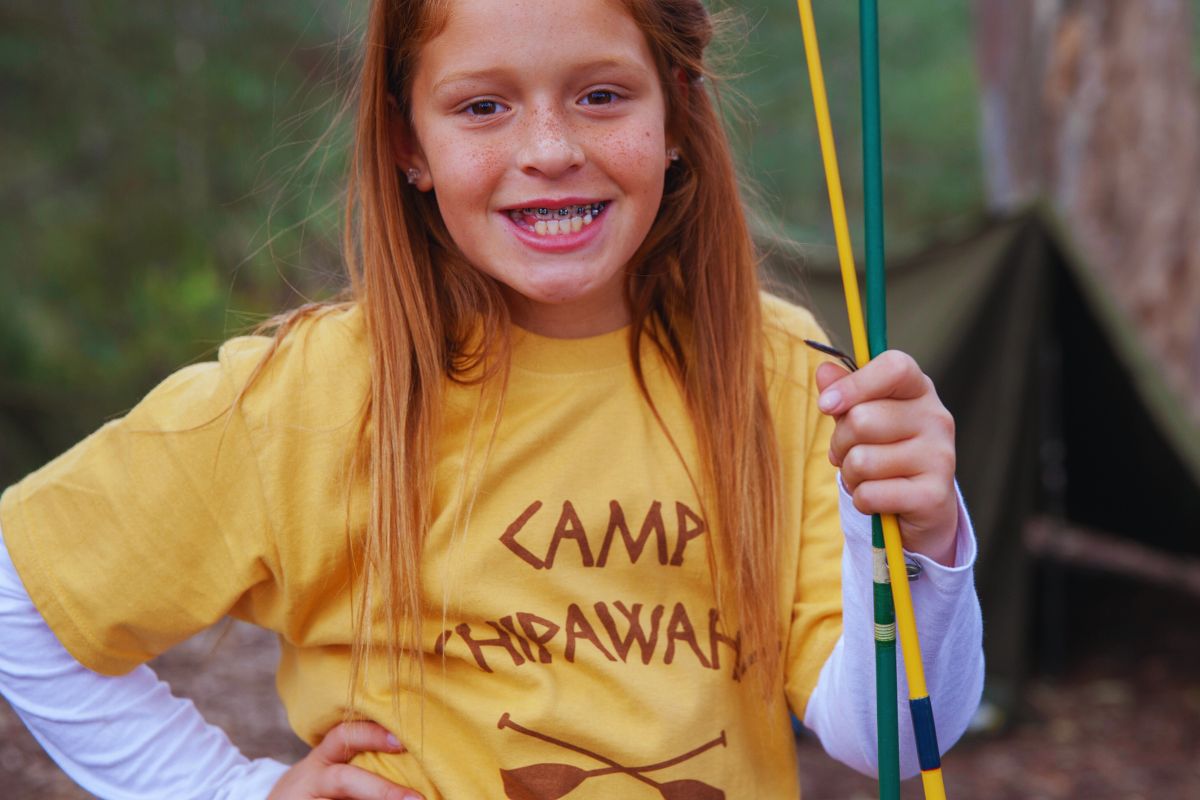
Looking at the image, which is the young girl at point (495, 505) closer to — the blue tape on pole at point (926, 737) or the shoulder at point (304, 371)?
the shoulder at point (304, 371)

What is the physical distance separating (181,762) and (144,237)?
5480mm

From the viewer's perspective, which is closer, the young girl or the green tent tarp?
the young girl

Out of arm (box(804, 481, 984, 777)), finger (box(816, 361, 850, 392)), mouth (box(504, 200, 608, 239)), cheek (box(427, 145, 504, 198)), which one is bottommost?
arm (box(804, 481, 984, 777))

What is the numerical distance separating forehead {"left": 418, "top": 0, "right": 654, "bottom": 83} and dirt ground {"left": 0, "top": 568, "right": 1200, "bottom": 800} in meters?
2.85

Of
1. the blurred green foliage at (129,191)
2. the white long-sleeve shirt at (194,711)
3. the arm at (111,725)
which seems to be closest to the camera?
the white long-sleeve shirt at (194,711)

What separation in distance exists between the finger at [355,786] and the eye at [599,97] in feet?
2.95

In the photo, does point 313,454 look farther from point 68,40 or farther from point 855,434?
point 68,40

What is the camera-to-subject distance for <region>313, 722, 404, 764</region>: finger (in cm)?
160

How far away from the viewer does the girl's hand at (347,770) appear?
1597 millimetres

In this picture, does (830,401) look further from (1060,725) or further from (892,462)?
(1060,725)

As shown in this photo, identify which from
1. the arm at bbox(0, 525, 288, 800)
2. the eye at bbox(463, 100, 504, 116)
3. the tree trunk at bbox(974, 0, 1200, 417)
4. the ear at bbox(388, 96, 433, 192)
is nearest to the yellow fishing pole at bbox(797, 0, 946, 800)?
the eye at bbox(463, 100, 504, 116)

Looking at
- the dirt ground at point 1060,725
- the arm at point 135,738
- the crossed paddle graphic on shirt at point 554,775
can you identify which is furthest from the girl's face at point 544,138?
the dirt ground at point 1060,725

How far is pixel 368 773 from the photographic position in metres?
1.61

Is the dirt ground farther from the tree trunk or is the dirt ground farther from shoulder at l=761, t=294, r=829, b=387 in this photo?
shoulder at l=761, t=294, r=829, b=387
